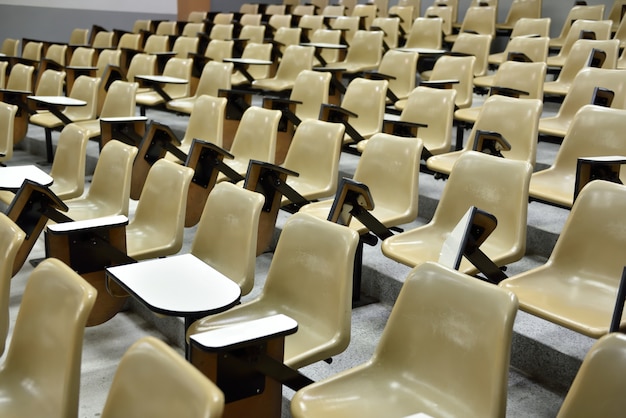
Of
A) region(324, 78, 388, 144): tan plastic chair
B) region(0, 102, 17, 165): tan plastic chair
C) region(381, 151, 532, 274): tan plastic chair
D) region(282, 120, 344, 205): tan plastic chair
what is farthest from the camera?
region(0, 102, 17, 165): tan plastic chair

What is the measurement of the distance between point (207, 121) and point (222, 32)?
10.8 ft

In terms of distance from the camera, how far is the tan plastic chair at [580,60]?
416 cm

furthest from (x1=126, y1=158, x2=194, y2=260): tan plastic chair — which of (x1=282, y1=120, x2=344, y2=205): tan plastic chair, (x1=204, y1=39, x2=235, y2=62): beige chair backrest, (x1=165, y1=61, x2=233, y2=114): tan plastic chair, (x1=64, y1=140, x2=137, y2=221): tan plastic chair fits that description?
(x1=204, y1=39, x2=235, y2=62): beige chair backrest

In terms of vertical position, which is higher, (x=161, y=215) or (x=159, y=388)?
(x=159, y=388)

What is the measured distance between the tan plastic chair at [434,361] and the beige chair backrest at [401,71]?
3.21 metres

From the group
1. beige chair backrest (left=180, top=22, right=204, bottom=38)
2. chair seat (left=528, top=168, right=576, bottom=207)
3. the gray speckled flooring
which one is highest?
beige chair backrest (left=180, top=22, right=204, bottom=38)

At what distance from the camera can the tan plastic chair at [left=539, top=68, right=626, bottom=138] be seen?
350 centimetres

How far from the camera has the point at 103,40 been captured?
7574mm

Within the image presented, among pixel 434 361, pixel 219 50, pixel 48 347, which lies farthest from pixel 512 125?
pixel 219 50

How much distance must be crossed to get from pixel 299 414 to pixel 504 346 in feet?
1.67

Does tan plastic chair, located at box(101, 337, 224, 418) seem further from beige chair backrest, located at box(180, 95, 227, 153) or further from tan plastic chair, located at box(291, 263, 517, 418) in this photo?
beige chair backrest, located at box(180, 95, 227, 153)

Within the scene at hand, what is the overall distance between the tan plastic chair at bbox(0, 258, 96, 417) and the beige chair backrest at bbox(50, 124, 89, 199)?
185 centimetres

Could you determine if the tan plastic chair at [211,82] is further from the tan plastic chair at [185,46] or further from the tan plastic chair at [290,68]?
the tan plastic chair at [185,46]

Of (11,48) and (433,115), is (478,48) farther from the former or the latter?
(11,48)
